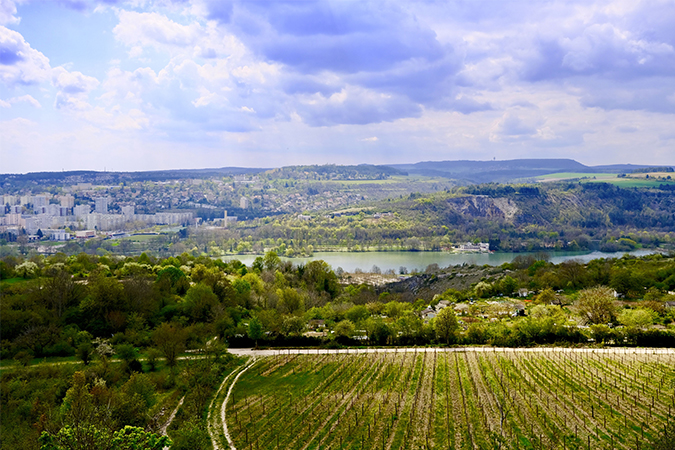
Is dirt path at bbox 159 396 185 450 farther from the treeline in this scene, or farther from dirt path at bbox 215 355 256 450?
the treeline

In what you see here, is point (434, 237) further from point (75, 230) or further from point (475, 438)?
point (475, 438)

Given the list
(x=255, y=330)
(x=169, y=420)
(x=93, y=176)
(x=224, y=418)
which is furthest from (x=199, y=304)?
(x=93, y=176)

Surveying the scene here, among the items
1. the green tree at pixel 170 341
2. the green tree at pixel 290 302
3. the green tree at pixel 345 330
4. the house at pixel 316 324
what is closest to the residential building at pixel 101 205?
the green tree at pixel 290 302

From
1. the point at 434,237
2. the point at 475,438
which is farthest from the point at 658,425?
the point at 434,237

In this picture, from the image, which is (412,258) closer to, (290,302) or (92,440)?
(290,302)

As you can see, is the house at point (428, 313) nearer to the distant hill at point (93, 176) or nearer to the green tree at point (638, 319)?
the green tree at point (638, 319)

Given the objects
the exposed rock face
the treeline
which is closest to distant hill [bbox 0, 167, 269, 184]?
the treeline
